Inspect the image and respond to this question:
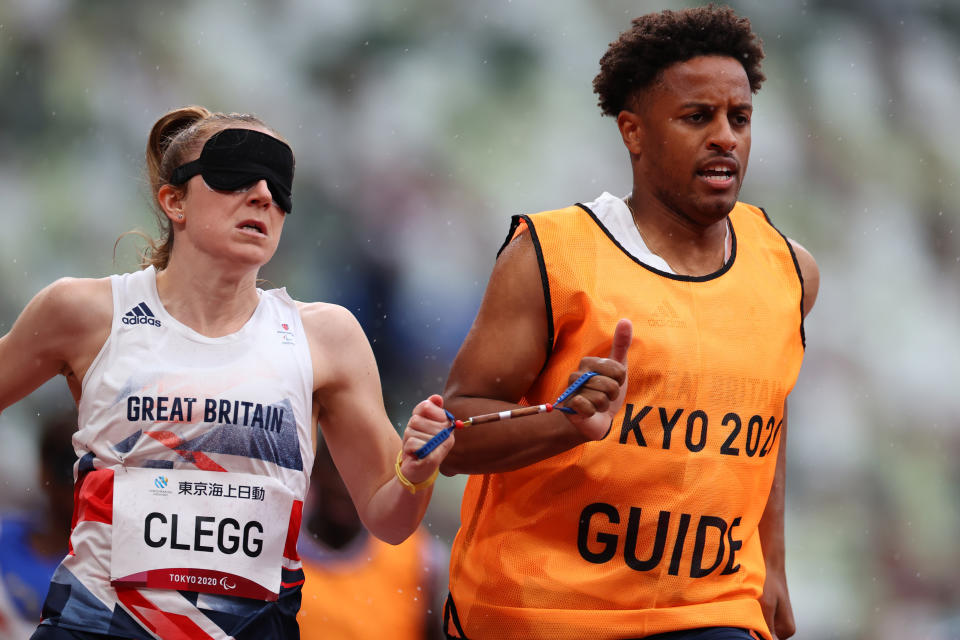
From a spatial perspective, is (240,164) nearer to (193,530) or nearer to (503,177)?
(193,530)

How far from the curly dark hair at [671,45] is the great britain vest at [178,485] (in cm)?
118

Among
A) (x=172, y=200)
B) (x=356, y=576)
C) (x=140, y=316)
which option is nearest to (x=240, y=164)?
(x=172, y=200)

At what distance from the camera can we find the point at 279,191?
2.81m

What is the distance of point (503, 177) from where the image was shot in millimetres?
4828

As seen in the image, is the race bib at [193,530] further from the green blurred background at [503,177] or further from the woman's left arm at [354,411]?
the green blurred background at [503,177]

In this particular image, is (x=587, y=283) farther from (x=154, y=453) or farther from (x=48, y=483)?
(x=48, y=483)

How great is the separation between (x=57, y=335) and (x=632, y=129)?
152 centimetres

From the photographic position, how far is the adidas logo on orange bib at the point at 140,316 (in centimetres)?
274

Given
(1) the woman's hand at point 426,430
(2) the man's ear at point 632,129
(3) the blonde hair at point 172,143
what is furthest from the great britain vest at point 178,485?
(2) the man's ear at point 632,129

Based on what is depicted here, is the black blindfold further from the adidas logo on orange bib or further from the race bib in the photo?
the race bib

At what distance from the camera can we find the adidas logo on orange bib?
9.00ft

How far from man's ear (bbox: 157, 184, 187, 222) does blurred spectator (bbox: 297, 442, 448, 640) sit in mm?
1818

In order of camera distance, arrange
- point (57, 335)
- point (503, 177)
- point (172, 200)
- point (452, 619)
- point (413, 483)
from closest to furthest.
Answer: point (413, 483), point (57, 335), point (172, 200), point (452, 619), point (503, 177)

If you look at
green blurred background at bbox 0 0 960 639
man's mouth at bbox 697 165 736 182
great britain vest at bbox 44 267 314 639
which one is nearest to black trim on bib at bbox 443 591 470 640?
great britain vest at bbox 44 267 314 639
